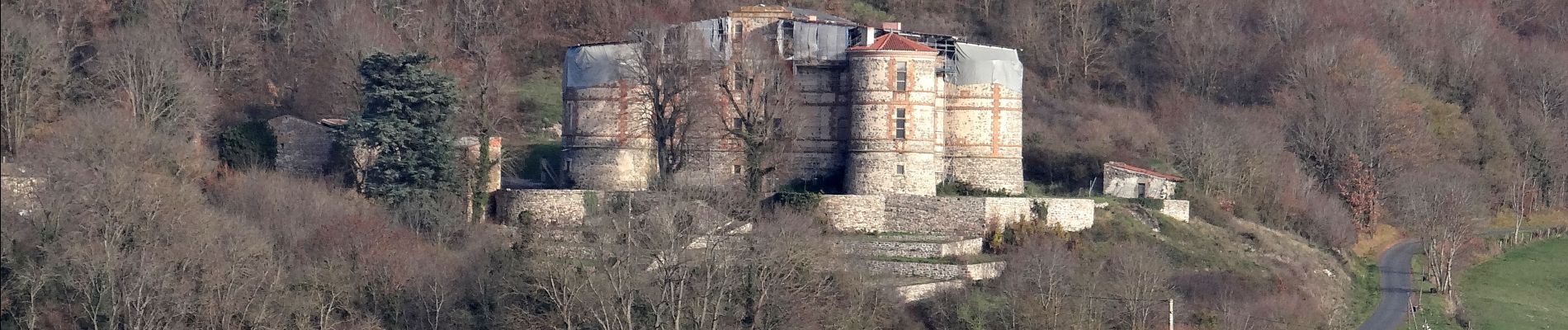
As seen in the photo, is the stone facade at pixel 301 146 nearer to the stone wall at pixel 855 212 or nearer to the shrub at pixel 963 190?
the stone wall at pixel 855 212

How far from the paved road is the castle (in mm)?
10094

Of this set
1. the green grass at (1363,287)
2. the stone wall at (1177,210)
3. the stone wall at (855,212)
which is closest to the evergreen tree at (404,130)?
the stone wall at (855,212)

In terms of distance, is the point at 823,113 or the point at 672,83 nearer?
the point at 672,83

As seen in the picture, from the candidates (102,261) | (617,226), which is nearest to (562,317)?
(617,226)

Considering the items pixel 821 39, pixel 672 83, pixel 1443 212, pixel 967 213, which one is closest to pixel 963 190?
pixel 967 213

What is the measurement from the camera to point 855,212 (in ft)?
171

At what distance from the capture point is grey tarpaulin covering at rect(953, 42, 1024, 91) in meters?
56.2

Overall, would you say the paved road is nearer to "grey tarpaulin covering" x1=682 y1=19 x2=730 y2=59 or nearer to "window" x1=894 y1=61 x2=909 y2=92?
"window" x1=894 y1=61 x2=909 y2=92

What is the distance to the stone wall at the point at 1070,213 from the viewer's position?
52531mm

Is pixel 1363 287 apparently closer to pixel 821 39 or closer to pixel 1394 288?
pixel 1394 288

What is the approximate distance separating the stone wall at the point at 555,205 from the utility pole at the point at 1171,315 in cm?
1447

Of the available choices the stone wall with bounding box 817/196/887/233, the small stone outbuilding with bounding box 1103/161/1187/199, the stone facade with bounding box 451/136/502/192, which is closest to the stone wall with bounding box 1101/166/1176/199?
the small stone outbuilding with bounding box 1103/161/1187/199

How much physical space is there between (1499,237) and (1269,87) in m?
14.1

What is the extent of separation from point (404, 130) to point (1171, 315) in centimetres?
1951
